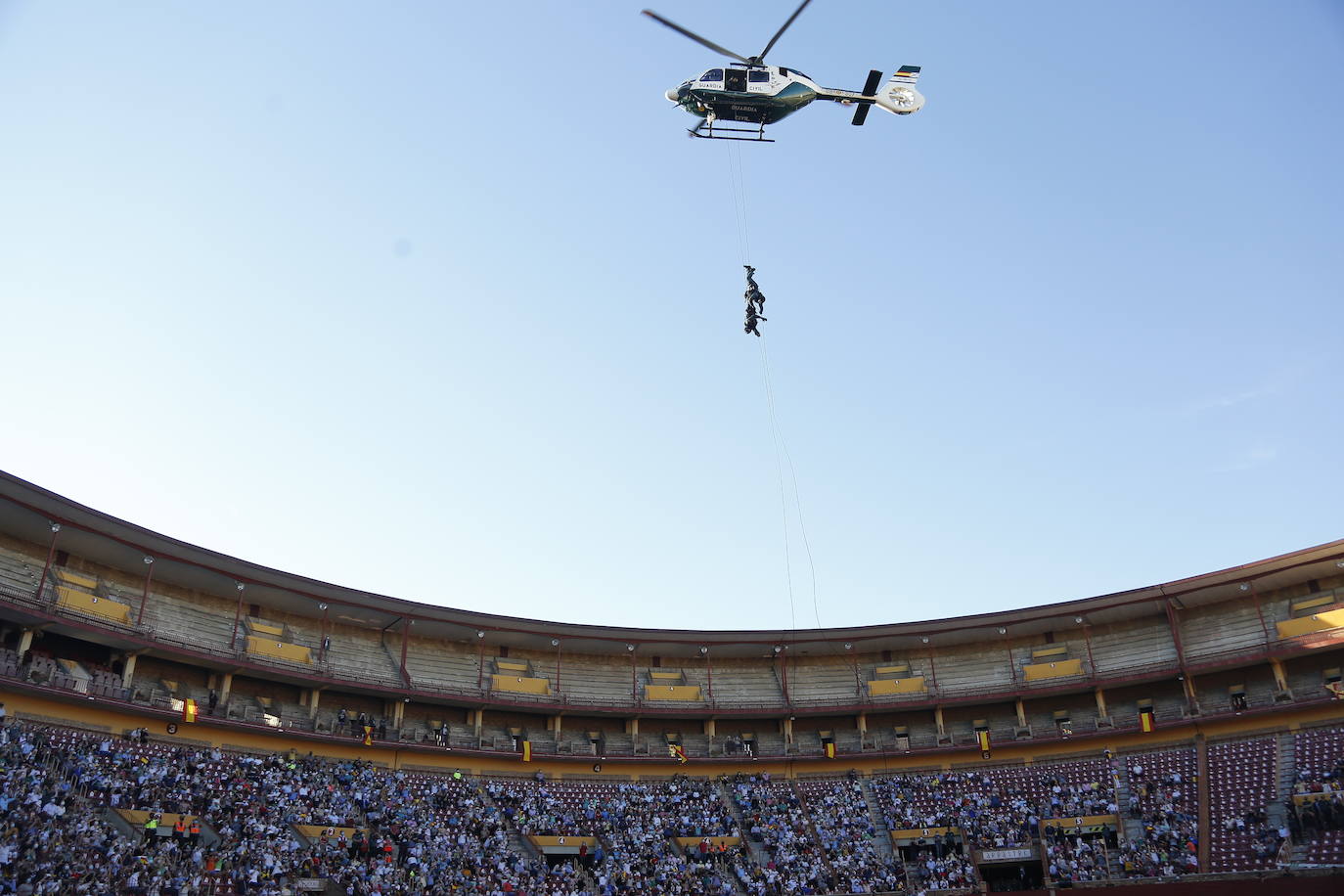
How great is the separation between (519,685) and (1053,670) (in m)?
28.2

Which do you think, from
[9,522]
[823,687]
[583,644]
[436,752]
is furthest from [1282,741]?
[9,522]

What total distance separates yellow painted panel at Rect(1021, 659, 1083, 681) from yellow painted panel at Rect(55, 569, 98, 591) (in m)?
45.4

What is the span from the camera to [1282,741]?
153 feet

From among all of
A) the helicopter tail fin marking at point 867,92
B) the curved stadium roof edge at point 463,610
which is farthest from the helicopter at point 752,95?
the curved stadium roof edge at point 463,610

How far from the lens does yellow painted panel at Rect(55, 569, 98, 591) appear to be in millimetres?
43625

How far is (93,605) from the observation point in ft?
142

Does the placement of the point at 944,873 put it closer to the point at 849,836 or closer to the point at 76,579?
the point at 849,836

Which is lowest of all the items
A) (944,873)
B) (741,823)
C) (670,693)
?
(944,873)

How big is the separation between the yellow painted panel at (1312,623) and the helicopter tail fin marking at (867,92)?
107 feet

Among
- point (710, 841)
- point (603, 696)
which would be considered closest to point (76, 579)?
point (603, 696)

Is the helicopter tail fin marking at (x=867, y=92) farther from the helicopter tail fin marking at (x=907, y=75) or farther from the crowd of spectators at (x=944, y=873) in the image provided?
the crowd of spectators at (x=944, y=873)

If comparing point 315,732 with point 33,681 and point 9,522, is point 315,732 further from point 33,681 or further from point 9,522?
point 9,522

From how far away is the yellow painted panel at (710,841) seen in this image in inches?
1834

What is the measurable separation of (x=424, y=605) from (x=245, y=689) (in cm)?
871
